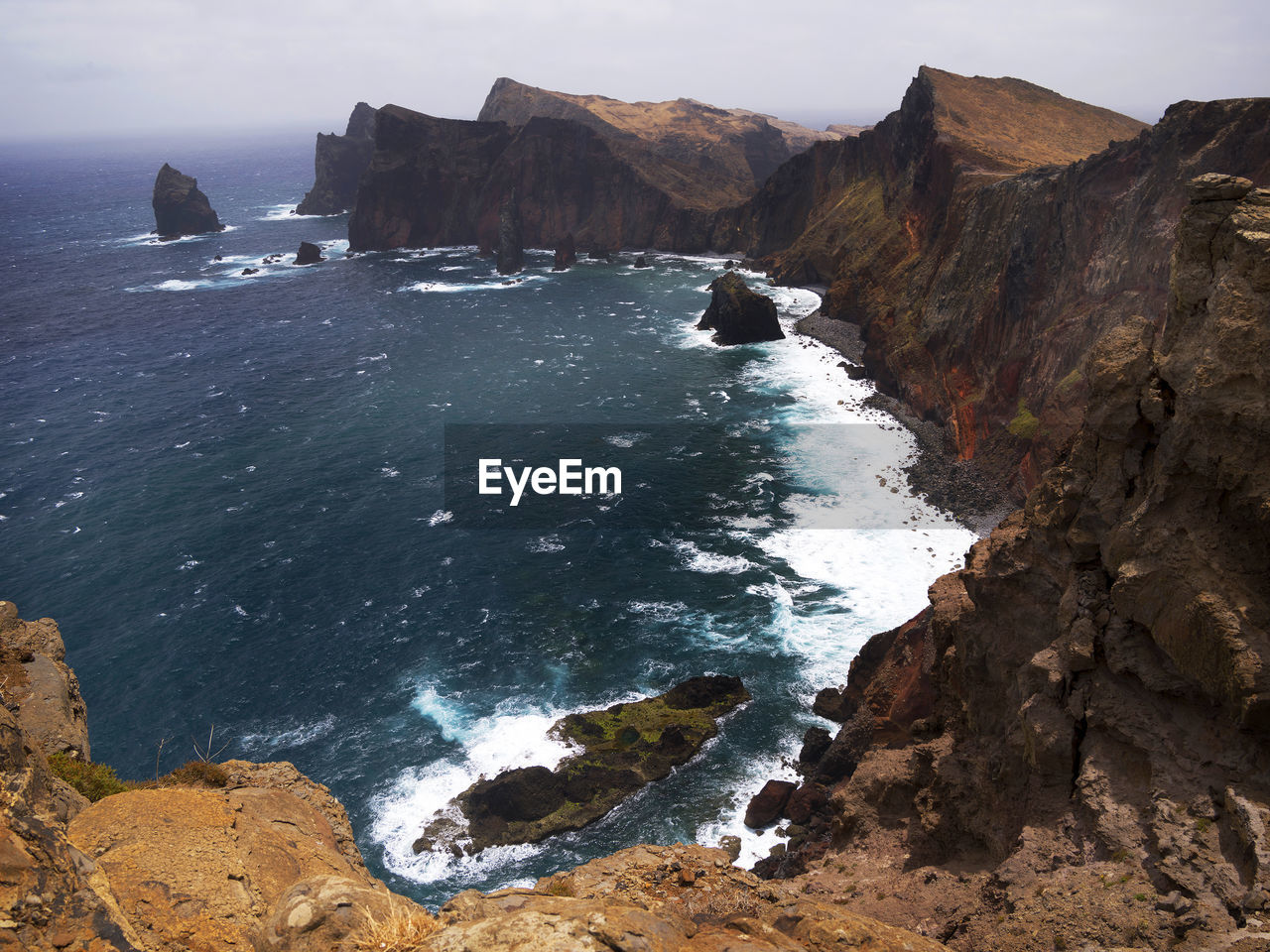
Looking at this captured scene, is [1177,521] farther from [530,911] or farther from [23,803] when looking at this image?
[23,803]

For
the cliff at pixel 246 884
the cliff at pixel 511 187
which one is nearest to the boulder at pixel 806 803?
the cliff at pixel 246 884

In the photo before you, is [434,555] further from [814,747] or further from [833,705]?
[814,747]

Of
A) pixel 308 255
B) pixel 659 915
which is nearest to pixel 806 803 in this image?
pixel 659 915

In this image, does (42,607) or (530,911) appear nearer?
(530,911)

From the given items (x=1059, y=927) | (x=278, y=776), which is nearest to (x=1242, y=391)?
(x=1059, y=927)

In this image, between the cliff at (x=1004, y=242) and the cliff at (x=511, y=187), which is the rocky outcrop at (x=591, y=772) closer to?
the cliff at (x=1004, y=242)
